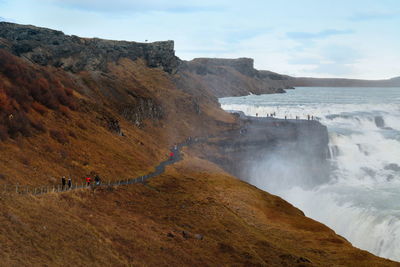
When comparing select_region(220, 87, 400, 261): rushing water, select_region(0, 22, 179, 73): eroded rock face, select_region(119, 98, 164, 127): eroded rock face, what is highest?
select_region(0, 22, 179, 73): eroded rock face

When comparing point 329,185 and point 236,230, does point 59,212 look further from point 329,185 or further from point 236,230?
point 329,185

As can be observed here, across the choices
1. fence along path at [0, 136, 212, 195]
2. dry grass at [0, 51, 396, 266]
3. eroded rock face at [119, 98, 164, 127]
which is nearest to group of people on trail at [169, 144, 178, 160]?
fence along path at [0, 136, 212, 195]

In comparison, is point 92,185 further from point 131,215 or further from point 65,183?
point 131,215

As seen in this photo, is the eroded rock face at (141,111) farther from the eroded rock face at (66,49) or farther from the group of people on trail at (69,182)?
the group of people on trail at (69,182)

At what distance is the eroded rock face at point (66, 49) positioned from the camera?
73.2 metres

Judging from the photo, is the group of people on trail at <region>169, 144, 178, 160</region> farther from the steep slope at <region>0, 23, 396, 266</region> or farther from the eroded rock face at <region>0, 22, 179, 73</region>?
the eroded rock face at <region>0, 22, 179, 73</region>

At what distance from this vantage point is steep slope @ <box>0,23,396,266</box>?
22297 millimetres

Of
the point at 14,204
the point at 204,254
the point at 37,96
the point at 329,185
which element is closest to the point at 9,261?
the point at 14,204

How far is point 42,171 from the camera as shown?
3366 centimetres

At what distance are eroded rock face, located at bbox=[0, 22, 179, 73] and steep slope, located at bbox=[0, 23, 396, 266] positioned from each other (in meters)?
0.62

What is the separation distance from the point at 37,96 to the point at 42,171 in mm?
16929

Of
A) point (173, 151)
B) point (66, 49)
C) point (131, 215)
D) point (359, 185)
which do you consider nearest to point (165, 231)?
point (131, 215)

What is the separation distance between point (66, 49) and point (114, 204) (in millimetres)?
53636

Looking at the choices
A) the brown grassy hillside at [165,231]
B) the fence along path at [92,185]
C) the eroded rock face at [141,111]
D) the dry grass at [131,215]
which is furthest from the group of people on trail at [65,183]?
the eroded rock face at [141,111]
